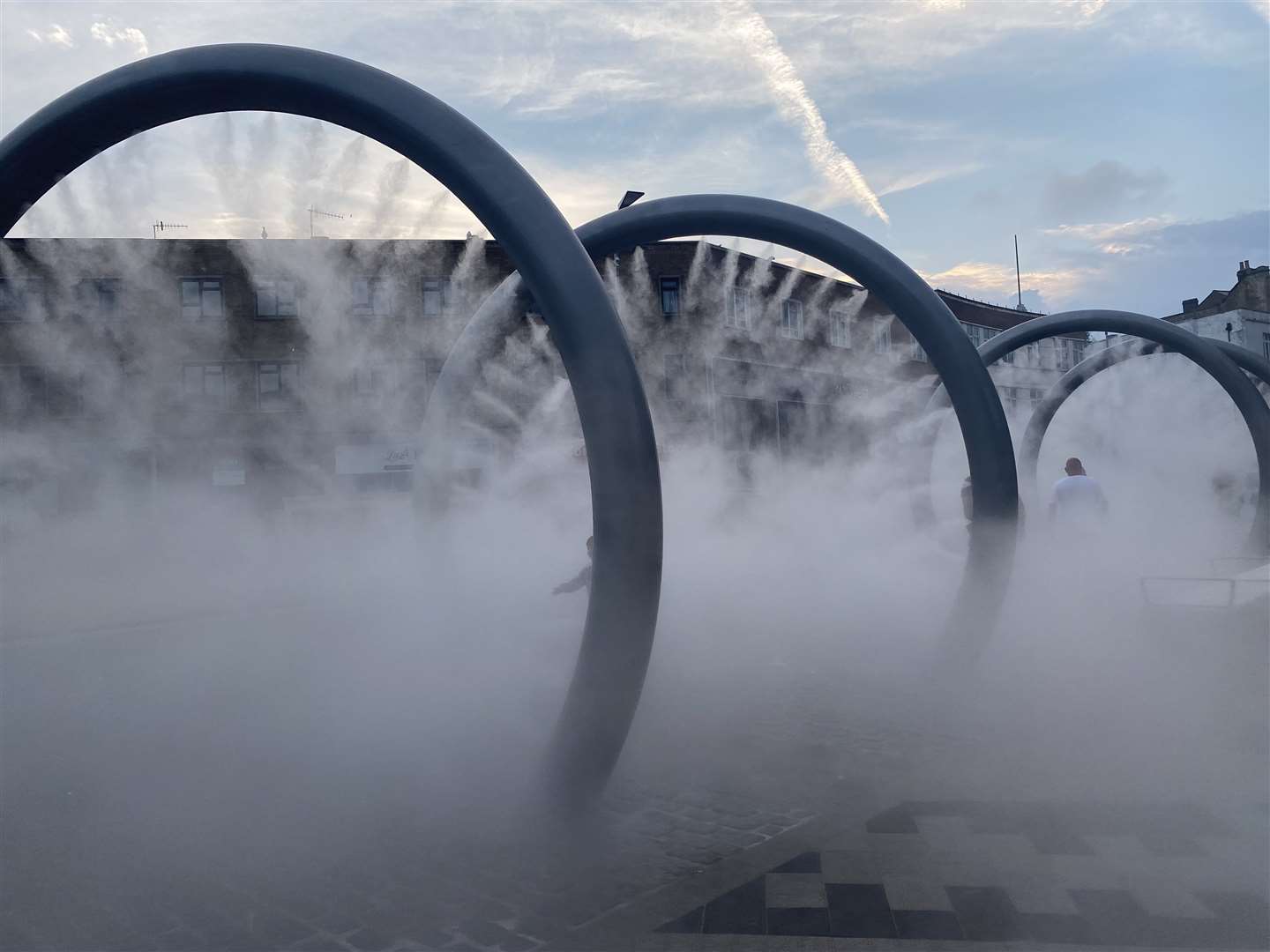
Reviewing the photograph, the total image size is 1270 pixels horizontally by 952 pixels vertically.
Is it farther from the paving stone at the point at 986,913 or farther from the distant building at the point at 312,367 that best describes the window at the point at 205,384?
the paving stone at the point at 986,913

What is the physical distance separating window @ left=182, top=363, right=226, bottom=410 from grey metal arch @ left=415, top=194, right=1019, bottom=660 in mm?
21296

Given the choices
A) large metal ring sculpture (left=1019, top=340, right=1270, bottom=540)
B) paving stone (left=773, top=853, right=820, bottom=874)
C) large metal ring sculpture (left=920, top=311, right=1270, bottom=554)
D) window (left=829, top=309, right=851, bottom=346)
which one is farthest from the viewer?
window (left=829, top=309, right=851, bottom=346)

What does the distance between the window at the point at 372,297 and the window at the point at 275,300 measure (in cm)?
252

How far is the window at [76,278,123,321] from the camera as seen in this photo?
70.5ft

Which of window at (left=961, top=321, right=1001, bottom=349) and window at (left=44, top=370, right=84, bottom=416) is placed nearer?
window at (left=44, top=370, right=84, bottom=416)

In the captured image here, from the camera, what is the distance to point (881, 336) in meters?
37.0

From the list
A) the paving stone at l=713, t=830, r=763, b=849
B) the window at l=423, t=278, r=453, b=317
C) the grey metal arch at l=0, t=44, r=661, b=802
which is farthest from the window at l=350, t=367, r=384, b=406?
the paving stone at l=713, t=830, r=763, b=849

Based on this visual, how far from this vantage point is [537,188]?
581 centimetres

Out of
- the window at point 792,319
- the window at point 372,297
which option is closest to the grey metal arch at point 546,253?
the window at point 372,297

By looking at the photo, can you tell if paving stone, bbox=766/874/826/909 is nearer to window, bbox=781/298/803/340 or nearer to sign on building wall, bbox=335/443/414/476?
sign on building wall, bbox=335/443/414/476

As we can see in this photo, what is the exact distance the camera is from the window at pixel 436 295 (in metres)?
31.1

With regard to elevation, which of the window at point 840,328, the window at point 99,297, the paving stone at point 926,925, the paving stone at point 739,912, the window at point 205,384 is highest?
the window at point 99,297

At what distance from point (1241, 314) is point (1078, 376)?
122 feet

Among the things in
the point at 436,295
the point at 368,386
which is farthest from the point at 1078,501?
the point at 436,295
